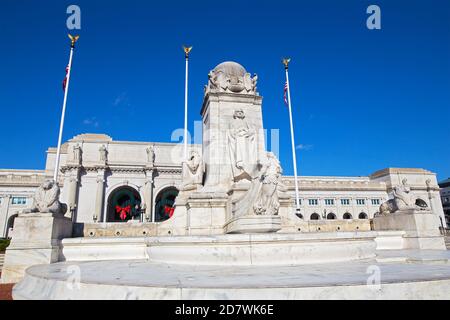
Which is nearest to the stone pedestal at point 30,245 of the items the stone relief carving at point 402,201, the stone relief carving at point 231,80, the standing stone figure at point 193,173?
the standing stone figure at point 193,173

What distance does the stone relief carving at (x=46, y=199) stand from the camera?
8.74 meters

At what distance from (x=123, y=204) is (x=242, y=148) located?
1899 inches

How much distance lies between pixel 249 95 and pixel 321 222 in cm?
712

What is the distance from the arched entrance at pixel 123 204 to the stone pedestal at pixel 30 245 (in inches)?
1751

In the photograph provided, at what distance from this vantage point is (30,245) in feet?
26.3

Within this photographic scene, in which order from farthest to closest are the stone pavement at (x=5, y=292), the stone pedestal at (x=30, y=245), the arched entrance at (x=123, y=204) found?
the arched entrance at (x=123, y=204)
the stone pedestal at (x=30, y=245)
the stone pavement at (x=5, y=292)

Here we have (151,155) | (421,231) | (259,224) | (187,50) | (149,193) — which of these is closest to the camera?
(259,224)

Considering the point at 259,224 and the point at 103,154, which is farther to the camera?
the point at 103,154

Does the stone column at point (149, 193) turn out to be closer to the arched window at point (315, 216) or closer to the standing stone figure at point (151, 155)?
the standing stone figure at point (151, 155)

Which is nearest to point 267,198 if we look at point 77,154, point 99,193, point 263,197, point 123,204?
point 263,197

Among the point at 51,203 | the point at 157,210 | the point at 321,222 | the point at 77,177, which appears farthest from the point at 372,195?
the point at 51,203

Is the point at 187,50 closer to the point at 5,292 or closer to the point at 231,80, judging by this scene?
the point at 231,80
